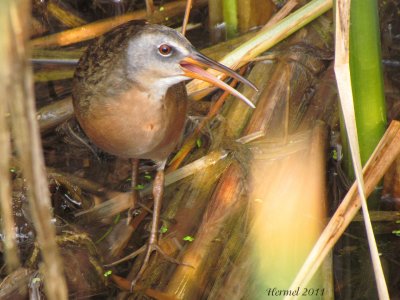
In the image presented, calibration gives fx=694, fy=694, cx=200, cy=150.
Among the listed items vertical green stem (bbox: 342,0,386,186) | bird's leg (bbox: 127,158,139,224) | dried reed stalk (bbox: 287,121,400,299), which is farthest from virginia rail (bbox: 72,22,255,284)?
dried reed stalk (bbox: 287,121,400,299)

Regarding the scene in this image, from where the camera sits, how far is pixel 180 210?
8.73ft

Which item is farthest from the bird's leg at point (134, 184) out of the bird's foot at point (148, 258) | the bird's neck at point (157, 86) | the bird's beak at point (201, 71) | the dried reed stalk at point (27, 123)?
the dried reed stalk at point (27, 123)

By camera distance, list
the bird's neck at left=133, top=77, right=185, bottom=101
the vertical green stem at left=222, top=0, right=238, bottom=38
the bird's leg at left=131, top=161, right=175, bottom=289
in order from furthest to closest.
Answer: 1. the vertical green stem at left=222, top=0, right=238, bottom=38
2. the bird's leg at left=131, top=161, right=175, bottom=289
3. the bird's neck at left=133, top=77, right=185, bottom=101

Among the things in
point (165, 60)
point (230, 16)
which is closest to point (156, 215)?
point (165, 60)

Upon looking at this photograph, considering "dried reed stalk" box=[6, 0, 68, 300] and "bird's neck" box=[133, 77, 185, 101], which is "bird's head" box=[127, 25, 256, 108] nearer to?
"bird's neck" box=[133, 77, 185, 101]

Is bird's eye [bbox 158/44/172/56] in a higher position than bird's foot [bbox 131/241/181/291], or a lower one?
higher

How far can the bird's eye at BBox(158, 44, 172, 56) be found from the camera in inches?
90.8

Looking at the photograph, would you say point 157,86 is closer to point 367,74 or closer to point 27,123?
point 367,74

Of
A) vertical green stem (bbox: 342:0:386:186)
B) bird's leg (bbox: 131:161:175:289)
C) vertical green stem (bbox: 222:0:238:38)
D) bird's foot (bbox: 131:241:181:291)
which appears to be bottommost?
bird's foot (bbox: 131:241:181:291)

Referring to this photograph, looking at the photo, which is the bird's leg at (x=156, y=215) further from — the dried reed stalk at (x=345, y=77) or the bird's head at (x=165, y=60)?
the dried reed stalk at (x=345, y=77)

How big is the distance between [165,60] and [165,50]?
0.03 m

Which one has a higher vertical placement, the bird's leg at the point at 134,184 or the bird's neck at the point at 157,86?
the bird's neck at the point at 157,86

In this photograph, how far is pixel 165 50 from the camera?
2.31m

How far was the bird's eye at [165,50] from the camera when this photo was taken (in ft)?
7.57
